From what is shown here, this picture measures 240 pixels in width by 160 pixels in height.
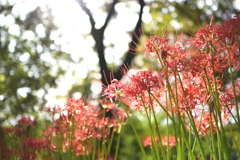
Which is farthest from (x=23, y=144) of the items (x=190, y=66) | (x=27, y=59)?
(x=27, y=59)

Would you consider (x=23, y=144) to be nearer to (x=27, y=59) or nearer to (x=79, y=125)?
(x=79, y=125)

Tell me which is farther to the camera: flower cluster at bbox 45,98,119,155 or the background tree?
the background tree

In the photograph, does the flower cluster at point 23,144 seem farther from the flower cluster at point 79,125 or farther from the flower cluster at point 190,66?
the flower cluster at point 190,66

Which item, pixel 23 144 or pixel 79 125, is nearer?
pixel 79 125

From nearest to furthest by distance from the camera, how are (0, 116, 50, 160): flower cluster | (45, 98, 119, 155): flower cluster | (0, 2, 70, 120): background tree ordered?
1. (45, 98, 119, 155): flower cluster
2. (0, 116, 50, 160): flower cluster
3. (0, 2, 70, 120): background tree

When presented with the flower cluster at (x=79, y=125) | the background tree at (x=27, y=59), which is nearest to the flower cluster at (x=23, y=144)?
the flower cluster at (x=79, y=125)

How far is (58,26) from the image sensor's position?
8.62 metres

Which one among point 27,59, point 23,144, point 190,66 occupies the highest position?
point 27,59

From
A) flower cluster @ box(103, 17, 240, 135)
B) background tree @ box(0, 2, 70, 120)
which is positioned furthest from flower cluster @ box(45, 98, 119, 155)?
background tree @ box(0, 2, 70, 120)

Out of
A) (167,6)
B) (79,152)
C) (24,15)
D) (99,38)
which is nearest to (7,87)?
(24,15)

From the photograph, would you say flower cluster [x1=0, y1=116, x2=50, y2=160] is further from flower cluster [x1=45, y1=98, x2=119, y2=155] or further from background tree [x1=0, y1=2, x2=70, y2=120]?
background tree [x1=0, y1=2, x2=70, y2=120]

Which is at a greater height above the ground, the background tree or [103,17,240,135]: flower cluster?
the background tree

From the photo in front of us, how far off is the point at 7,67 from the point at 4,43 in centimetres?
134

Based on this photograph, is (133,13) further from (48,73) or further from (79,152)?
(79,152)
